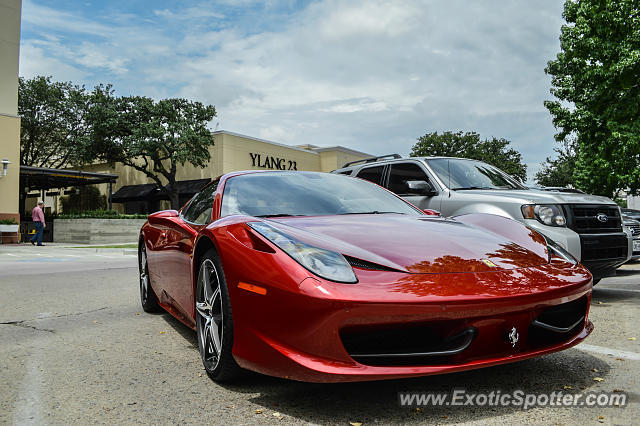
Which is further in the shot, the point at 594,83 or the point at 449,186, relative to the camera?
the point at 594,83

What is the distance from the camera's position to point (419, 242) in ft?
9.18

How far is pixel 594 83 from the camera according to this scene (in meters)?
14.2

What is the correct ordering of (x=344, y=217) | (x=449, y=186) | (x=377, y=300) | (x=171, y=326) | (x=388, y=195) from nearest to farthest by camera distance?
→ (x=377, y=300)
(x=344, y=217)
(x=388, y=195)
(x=171, y=326)
(x=449, y=186)

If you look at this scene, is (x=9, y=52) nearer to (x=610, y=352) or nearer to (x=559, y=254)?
(x=559, y=254)

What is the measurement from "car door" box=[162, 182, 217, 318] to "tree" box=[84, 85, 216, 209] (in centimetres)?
3154

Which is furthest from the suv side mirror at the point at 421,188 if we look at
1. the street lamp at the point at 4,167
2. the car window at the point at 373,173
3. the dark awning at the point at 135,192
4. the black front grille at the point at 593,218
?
the dark awning at the point at 135,192

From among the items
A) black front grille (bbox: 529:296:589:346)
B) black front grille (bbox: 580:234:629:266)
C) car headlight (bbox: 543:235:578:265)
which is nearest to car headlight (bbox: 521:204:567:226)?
black front grille (bbox: 580:234:629:266)

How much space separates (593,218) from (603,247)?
1.20 feet

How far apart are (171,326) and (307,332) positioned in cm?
260

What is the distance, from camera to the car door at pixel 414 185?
6516 millimetres

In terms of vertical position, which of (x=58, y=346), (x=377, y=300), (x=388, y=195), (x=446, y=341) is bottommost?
(x=58, y=346)

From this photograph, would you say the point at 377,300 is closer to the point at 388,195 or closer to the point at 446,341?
the point at 446,341

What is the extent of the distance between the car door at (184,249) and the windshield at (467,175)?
12.0 ft

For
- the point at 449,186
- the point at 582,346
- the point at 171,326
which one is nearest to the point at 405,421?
the point at 582,346
